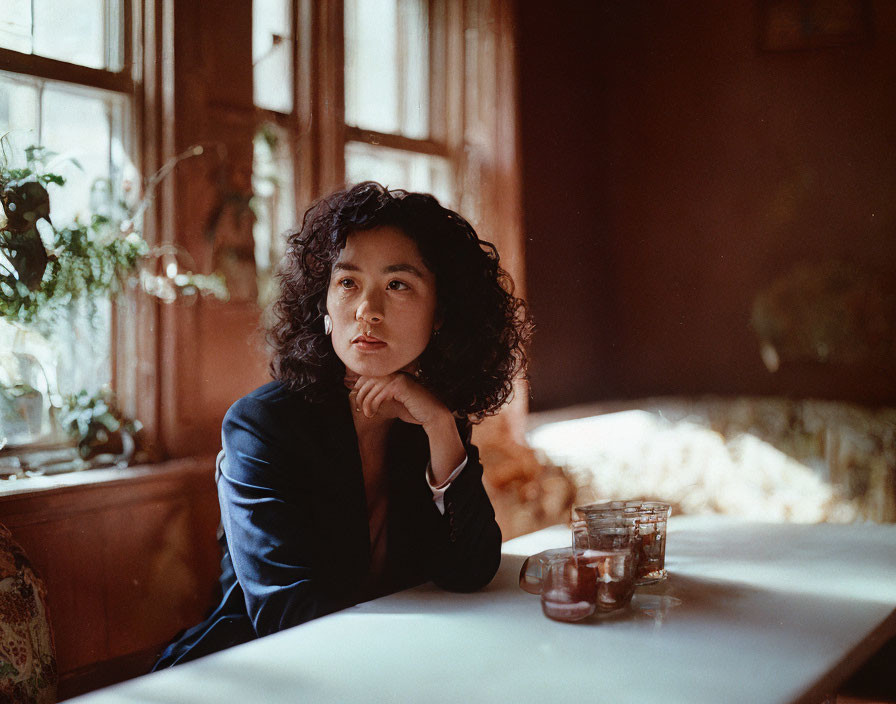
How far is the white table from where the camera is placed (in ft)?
2.88

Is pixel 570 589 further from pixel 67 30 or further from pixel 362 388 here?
pixel 67 30

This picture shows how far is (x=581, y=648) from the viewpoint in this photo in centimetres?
101

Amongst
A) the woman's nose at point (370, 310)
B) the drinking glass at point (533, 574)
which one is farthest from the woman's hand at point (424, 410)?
the drinking glass at point (533, 574)

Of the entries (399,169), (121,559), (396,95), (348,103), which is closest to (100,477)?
(121,559)

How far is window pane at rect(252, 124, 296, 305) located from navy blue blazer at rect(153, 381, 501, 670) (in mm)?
1154

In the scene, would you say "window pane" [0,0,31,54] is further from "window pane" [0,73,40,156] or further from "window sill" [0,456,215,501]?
"window sill" [0,456,215,501]

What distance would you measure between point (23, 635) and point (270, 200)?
65.3 inches

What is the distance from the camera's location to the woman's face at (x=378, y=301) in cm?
144

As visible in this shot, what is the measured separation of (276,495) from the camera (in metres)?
1.35

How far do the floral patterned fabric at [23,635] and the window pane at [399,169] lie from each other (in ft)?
6.18

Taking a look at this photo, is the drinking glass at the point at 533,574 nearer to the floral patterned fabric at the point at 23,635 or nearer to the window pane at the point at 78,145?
the floral patterned fabric at the point at 23,635

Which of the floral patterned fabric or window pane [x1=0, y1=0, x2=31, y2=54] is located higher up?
window pane [x1=0, y1=0, x2=31, y2=54]

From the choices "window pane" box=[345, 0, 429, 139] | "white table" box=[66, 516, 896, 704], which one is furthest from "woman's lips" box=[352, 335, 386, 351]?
"window pane" box=[345, 0, 429, 139]

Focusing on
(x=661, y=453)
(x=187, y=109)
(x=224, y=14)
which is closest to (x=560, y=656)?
(x=187, y=109)
